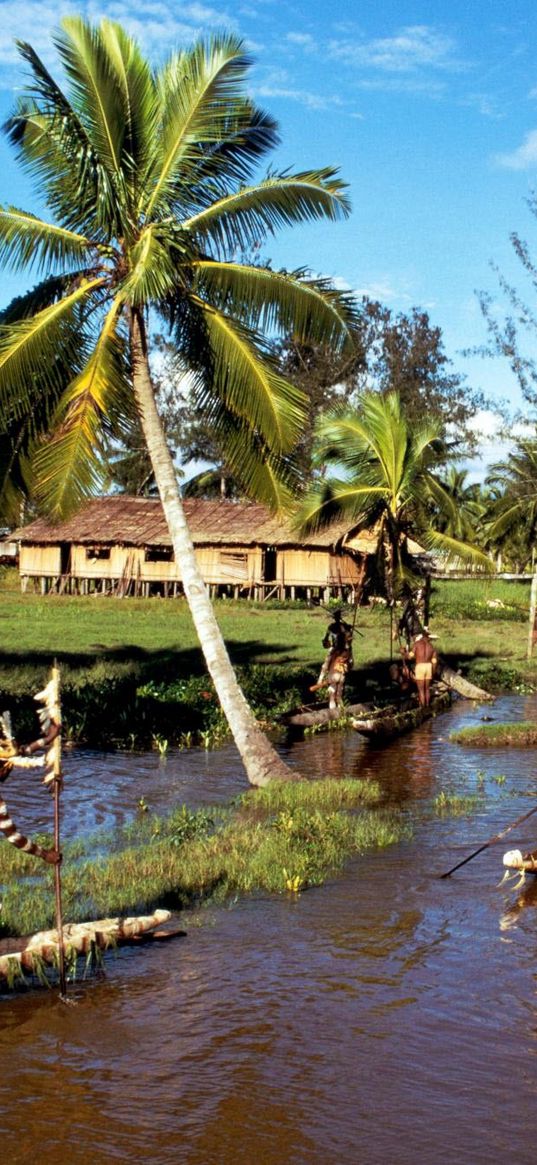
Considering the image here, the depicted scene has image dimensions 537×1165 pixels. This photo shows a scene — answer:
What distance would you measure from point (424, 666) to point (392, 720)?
8.65 ft

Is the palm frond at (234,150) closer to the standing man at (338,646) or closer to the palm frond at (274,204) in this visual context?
the palm frond at (274,204)

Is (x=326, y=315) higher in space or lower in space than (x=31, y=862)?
higher

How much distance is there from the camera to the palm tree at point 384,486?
1984 centimetres

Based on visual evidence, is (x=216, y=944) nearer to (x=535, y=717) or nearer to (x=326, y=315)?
(x=326, y=315)

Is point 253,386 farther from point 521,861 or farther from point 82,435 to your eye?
point 521,861

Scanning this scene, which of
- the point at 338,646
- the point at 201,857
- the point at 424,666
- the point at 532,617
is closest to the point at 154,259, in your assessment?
the point at 201,857

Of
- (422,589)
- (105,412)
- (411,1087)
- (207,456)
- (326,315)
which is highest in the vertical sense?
(207,456)

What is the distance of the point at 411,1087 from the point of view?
5812 millimetres

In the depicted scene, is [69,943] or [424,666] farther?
[424,666]

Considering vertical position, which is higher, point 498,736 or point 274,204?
point 274,204

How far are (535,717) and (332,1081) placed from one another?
1383cm

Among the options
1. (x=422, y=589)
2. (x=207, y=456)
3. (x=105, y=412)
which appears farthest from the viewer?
(x=207, y=456)

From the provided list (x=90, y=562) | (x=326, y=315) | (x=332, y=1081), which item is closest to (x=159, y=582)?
(x=90, y=562)

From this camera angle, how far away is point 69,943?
6793 millimetres
